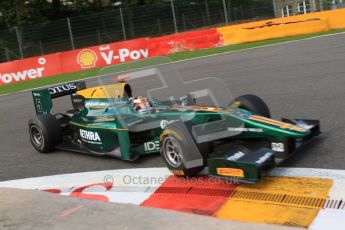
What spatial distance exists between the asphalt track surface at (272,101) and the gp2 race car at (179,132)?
0.18 metres

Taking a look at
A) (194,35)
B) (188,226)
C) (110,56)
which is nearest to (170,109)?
(188,226)

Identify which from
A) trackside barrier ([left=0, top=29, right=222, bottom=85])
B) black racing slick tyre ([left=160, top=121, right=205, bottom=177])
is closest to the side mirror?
black racing slick tyre ([left=160, top=121, right=205, bottom=177])

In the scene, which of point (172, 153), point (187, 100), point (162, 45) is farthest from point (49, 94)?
point (162, 45)

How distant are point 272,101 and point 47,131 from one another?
3.60m

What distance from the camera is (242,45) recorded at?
62.4 ft

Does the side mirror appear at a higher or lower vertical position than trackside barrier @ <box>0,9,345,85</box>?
lower

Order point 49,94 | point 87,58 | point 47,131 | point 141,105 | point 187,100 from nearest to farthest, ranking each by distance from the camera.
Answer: point 187,100
point 141,105
point 47,131
point 49,94
point 87,58

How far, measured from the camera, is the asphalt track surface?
5.30 metres

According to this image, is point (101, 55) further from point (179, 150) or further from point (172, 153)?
point (179, 150)

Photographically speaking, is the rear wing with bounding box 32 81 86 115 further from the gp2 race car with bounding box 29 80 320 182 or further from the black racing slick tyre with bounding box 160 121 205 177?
the black racing slick tyre with bounding box 160 121 205 177

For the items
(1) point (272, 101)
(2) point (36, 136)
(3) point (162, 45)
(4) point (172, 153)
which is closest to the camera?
(4) point (172, 153)

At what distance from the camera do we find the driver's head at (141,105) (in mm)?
5434

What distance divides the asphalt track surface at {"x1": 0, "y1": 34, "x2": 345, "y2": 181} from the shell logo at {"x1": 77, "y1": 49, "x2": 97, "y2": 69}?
473 centimetres

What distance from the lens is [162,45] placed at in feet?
65.6
